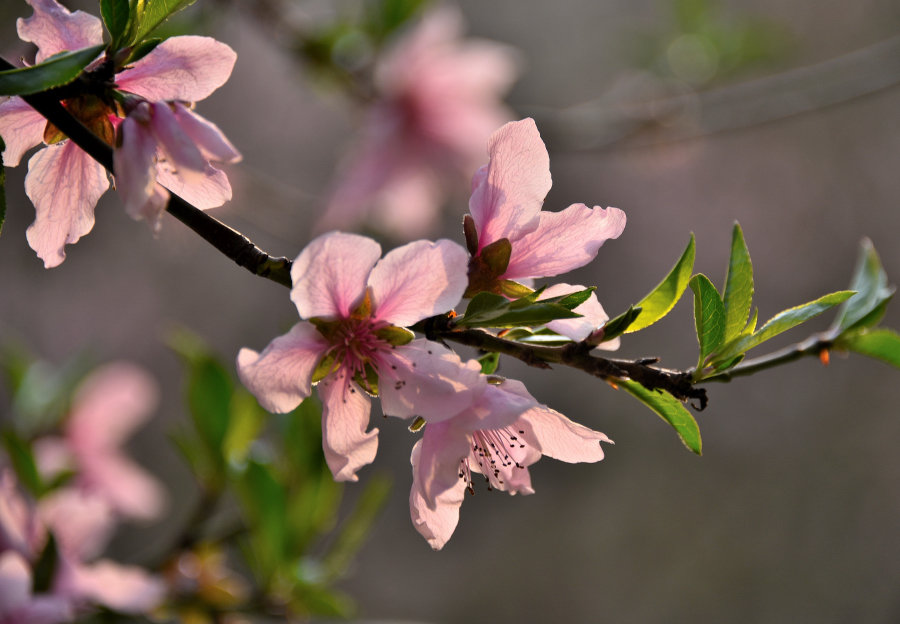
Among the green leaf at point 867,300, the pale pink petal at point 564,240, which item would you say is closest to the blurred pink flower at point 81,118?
the pale pink petal at point 564,240

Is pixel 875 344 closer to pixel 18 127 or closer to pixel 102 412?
pixel 18 127

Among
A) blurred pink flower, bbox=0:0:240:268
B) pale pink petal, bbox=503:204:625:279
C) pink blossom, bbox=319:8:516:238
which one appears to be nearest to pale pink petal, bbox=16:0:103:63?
blurred pink flower, bbox=0:0:240:268

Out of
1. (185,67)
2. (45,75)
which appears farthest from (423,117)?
(45,75)

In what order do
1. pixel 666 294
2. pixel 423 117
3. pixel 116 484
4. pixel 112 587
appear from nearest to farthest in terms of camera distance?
pixel 666 294 → pixel 112 587 → pixel 116 484 → pixel 423 117

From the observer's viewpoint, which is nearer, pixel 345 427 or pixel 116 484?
pixel 345 427

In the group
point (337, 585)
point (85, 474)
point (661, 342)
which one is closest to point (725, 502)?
point (661, 342)

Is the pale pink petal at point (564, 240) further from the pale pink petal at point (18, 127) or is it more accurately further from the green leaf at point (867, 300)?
the pale pink petal at point (18, 127)

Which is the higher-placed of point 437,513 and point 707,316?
point 707,316
